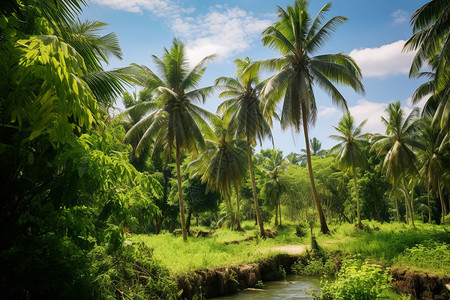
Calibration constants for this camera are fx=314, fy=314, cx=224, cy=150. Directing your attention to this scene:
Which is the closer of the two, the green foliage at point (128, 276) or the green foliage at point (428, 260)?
the green foliage at point (128, 276)

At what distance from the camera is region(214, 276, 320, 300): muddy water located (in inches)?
436

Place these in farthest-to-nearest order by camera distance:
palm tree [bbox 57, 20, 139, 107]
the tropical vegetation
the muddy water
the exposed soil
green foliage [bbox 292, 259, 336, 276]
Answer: green foliage [bbox 292, 259, 336, 276]
the muddy water
the exposed soil
palm tree [bbox 57, 20, 139, 107]
the tropical vegetation

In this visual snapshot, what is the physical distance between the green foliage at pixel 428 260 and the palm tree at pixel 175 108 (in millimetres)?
11059

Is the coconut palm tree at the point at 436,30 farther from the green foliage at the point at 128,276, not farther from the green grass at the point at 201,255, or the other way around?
the green foliage at the point at 128,276

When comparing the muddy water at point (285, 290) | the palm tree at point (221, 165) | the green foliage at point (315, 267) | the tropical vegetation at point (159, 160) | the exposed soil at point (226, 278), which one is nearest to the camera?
the tropical vegetation at point (159, 160)

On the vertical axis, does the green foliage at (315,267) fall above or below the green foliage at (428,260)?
below

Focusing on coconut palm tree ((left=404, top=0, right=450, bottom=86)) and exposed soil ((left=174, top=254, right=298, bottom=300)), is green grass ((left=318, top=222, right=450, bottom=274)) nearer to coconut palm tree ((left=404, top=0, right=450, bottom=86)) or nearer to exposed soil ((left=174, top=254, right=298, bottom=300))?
exposed soil ((left=174, top=254, right=298, bottom=300))

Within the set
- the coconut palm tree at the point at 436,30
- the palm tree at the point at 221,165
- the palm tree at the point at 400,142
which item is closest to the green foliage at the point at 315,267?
the coconut palm tree at the point at 436,30

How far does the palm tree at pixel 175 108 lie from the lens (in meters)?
17.9

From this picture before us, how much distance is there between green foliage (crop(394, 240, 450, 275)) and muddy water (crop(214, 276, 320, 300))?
3.35 m

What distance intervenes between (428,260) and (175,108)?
13580mm

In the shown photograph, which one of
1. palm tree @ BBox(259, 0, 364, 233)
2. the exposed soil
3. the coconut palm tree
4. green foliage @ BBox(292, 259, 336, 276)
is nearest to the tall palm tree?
the coconut palm tree

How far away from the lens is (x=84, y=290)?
481 centimetres

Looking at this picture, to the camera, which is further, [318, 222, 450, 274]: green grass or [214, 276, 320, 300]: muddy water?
[318, 222, 450, 274]: green grass
